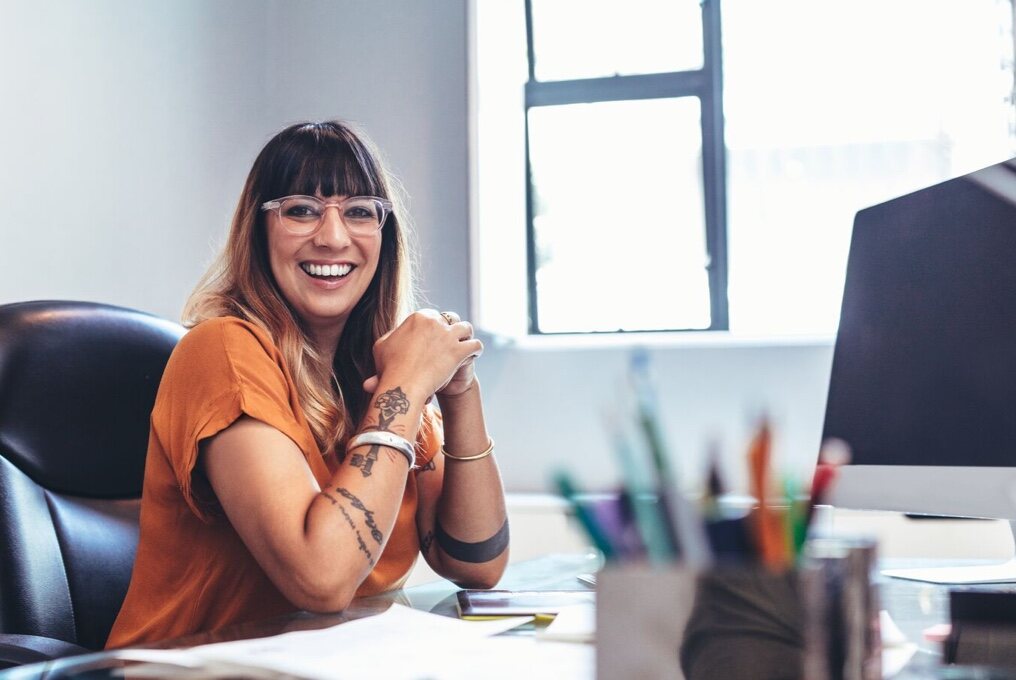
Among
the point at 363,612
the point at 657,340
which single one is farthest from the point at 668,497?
the point at 657,340

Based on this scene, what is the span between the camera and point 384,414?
1150mm

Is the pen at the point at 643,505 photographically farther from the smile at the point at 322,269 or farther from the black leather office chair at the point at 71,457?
the smile at the point at 322,269

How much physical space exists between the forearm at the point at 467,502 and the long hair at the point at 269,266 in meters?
0.15

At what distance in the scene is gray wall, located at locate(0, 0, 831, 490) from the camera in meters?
2.17

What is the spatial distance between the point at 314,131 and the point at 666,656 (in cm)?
113

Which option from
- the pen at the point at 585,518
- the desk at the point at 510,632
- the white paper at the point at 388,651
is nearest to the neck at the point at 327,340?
the desk at the point at 510,632

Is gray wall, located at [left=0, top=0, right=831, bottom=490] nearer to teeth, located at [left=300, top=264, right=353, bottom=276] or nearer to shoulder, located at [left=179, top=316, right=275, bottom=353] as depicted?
teeth, located at [left=300, top=264, right=353, bottom=276]

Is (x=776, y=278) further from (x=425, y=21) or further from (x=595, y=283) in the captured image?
(x=425, y=21)

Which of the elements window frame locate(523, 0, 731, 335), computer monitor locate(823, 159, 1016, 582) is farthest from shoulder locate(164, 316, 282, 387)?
window frame locate(523, 0, 731, 335)

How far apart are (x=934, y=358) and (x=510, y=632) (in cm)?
55

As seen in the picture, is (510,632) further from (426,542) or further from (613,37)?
(613,37)

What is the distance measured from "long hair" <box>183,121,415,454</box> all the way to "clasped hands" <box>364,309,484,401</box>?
14 cm

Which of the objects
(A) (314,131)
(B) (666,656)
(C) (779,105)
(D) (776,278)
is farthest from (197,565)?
(C) (779,105)

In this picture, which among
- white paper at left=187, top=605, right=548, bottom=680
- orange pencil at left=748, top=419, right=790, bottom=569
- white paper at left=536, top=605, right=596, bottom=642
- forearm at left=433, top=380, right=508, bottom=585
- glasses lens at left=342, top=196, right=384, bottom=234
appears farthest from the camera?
glasses lens at left=342, top=196, right=384, bottom=234
